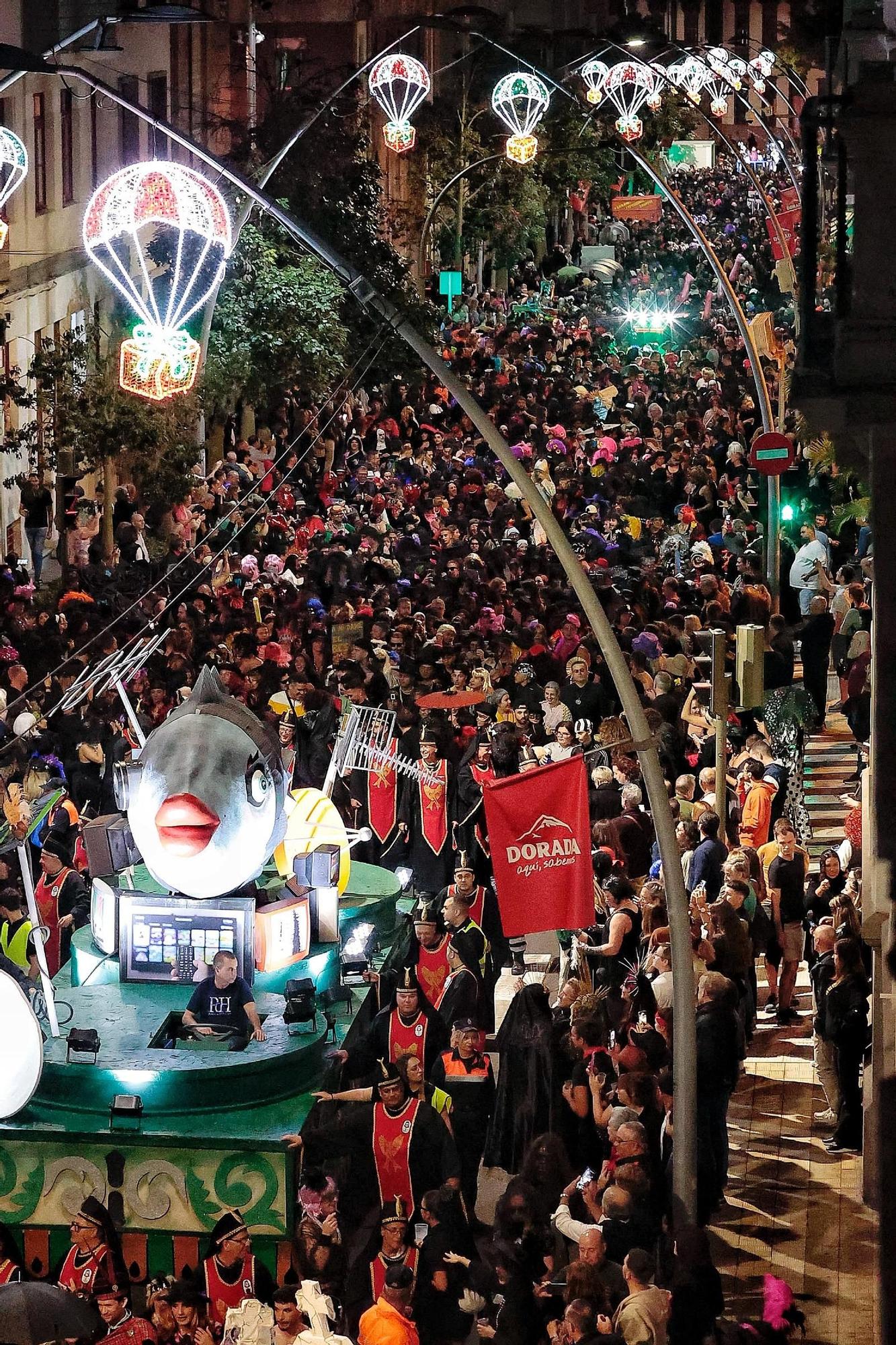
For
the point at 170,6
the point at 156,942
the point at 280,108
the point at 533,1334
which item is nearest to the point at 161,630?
the point at 170,6

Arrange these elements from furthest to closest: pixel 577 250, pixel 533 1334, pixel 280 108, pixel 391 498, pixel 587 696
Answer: pixel 577 250 → pixel 280 108 → pixel 391 498 → pixel 587 696 → pixel 533 1334

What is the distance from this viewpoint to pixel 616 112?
6272 cm

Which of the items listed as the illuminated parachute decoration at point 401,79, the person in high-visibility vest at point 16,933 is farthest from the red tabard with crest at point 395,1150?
the illuminated parachute decoration at point 401,79

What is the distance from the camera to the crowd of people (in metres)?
14.4

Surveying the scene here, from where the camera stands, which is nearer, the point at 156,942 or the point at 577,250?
the point at 156,942

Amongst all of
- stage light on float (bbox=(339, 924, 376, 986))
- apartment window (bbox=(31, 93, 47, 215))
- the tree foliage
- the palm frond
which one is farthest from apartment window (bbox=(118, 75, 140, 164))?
stage light on float (bbox=(339, 924, 376, 986))

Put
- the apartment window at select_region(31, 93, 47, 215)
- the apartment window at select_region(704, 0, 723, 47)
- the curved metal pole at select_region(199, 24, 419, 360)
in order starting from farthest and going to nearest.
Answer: the apartment window at select_region(704, 0, 723, 47)
the apartment window at select_region(31, 93, 47, 215)
the curved metal pole at select_region(199, 24, 419, 360)

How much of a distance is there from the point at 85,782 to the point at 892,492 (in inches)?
404

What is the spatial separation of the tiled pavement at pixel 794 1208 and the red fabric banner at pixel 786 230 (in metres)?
22.1

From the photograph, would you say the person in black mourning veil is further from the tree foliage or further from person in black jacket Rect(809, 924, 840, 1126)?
the tree foliage

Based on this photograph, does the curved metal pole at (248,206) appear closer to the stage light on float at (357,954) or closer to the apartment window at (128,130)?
the apartment window at (128,130)

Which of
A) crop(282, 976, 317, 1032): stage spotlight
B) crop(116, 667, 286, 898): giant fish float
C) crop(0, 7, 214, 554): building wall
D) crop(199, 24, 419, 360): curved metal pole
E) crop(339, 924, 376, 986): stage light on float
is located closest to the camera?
crop(282, 976, 317, 1032): stage spotlight

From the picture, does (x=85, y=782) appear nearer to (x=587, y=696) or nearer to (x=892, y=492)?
(x=587, y=696)

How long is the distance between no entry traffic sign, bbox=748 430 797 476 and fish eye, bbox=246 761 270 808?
13861 millimetres
